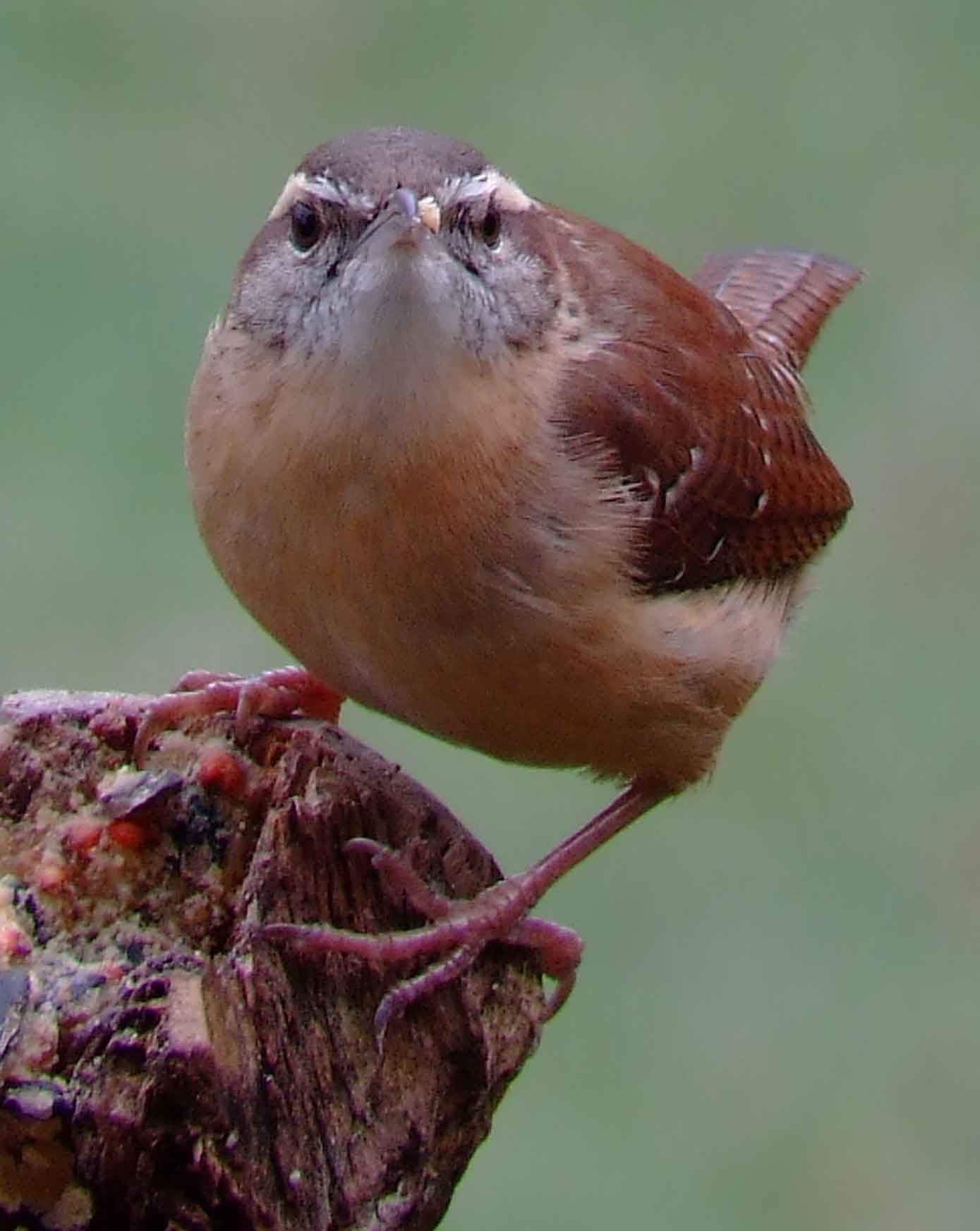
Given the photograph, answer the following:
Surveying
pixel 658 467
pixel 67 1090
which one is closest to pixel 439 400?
pixel 658 467

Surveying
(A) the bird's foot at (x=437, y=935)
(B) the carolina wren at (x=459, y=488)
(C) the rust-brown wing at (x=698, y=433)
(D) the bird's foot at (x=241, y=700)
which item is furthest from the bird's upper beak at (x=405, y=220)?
(A) the bird's foot at (x=437, y=935)

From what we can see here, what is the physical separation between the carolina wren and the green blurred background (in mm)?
1886

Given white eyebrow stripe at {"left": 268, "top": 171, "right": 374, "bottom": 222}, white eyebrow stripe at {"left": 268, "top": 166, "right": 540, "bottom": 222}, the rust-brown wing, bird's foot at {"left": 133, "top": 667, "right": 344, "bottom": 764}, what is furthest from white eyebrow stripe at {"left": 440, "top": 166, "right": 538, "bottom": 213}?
bird's foot at {"left": 133, "top": 667, "right": 344, "bottom": 764}

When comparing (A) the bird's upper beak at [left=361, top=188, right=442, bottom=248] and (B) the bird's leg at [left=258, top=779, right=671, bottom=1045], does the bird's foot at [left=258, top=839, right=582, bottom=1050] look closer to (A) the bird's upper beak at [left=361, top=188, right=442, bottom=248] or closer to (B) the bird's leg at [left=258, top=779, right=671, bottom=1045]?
(B) the bird's leg at [left=258, top=779, right=671, bottom=1045]

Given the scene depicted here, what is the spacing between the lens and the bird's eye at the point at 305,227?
126 inches

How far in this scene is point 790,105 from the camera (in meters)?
8.09

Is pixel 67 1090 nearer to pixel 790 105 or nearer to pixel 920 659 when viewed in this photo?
pixel 920 659

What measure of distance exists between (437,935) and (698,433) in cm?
124

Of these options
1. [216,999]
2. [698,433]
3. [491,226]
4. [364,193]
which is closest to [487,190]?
[491,226]

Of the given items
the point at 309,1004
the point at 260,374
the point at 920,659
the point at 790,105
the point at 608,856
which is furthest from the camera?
the point at 790,105

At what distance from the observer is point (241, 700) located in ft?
10.5

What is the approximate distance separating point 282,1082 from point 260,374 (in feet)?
3.59

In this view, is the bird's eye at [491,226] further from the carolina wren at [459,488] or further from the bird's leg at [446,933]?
the bird's leg at [446,933]

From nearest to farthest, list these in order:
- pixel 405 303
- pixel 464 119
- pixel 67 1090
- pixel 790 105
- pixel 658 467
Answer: pixel 67 1090 → pixel 405 303 → pixel 658 467 → pixel 464 119 → pixel 790 105
